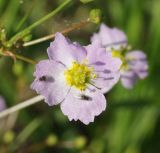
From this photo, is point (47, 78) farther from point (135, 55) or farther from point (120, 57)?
point (135, 55)

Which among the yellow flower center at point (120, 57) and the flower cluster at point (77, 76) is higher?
the flower cluster at point (77, 76)

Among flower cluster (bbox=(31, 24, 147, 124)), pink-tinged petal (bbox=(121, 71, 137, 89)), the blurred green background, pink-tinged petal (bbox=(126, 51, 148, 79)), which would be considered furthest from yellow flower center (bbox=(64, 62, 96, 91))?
the blurred green background

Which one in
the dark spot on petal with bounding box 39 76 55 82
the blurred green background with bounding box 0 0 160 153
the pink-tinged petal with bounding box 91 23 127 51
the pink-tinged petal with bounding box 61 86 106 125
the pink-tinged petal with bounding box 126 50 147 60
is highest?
the dark spot on petal with bounding box 39 76 55 82

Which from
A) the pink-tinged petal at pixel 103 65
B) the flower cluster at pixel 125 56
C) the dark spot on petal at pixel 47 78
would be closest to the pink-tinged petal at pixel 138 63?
the flower cluster at pixel 125 56

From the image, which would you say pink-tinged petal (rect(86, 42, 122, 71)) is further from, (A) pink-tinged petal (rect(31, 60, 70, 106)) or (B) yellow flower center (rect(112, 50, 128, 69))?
(B) yellow flower center (rect(112, 50, 128, 69))

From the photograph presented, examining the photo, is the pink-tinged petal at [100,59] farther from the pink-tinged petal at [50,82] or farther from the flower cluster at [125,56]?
the flower cluster at [125,56]

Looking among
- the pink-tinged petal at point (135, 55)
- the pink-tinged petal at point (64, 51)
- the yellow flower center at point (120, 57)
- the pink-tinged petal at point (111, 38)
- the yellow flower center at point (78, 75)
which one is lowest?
the pink-tinged petal at point (135, 55)
